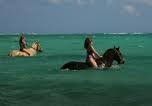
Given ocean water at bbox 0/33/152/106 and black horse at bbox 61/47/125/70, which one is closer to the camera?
ocean water at bbox 0/33/152/106

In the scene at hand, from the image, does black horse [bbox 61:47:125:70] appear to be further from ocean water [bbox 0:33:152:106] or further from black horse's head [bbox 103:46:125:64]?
ocean water [bbox 0:33:152:106]

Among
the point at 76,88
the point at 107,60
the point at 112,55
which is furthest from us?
the point at 107,60

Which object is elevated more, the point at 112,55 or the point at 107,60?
the point at 112,55

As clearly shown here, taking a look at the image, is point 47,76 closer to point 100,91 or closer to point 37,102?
point 100,91

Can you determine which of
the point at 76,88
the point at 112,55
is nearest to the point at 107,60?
the point at 112,55

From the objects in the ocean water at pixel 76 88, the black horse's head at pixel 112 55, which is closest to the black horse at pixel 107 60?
the black horse's head at pixel 112 55

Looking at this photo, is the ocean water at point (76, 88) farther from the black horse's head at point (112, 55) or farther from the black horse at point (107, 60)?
the black horse's head at point (112, 55)

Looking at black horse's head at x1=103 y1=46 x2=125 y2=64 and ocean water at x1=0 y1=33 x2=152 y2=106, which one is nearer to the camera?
ocean water at x1=0 y1=33 x2=152 y2=106

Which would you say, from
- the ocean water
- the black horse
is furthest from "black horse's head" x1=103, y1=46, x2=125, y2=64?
the ocean water

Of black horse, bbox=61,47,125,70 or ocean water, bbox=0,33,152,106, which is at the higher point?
black horse, bbox=61,47,125,70

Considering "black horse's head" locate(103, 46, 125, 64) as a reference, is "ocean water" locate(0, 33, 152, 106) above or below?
below

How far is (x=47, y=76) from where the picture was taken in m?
22.2

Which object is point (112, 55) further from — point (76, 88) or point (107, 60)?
point (76, 88)

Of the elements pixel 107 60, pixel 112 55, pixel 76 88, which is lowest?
pixel 76 88
